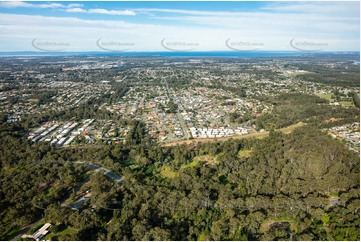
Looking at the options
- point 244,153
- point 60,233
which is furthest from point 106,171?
point 244,153

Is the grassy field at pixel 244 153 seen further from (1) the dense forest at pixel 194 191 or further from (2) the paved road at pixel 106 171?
(2) the paved road at pixel 106 171

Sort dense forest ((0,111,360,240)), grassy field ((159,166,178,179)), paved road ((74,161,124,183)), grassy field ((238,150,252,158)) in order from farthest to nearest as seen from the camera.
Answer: grassy field ((238,150,252,158)) → grassy field ((159,166,178,179)) → paved road ((74,161,124,183)) → dense forest ((0,111,360,240))

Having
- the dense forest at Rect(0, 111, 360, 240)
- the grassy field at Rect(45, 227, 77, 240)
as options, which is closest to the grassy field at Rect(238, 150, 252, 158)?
the dense forest at Rect(0, 111, 360, 240)

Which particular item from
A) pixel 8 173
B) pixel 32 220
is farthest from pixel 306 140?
pixel 8 173

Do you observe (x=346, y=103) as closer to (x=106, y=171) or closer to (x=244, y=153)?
(x=244, y=153)

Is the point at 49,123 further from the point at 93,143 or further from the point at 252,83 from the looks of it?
the point at 252,83

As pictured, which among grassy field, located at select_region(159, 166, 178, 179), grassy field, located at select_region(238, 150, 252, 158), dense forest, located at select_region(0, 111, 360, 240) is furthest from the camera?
grassy field, located at select_region(238, 150, 252, 158)

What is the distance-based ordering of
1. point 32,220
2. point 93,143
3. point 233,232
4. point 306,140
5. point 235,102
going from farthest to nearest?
point 235,102
point 93,143
point 306,140
point 32,220
point 233,232

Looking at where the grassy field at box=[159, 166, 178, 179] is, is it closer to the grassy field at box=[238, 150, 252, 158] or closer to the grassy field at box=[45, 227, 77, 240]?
the grassy field at box=[238, 150, 252, 158]
